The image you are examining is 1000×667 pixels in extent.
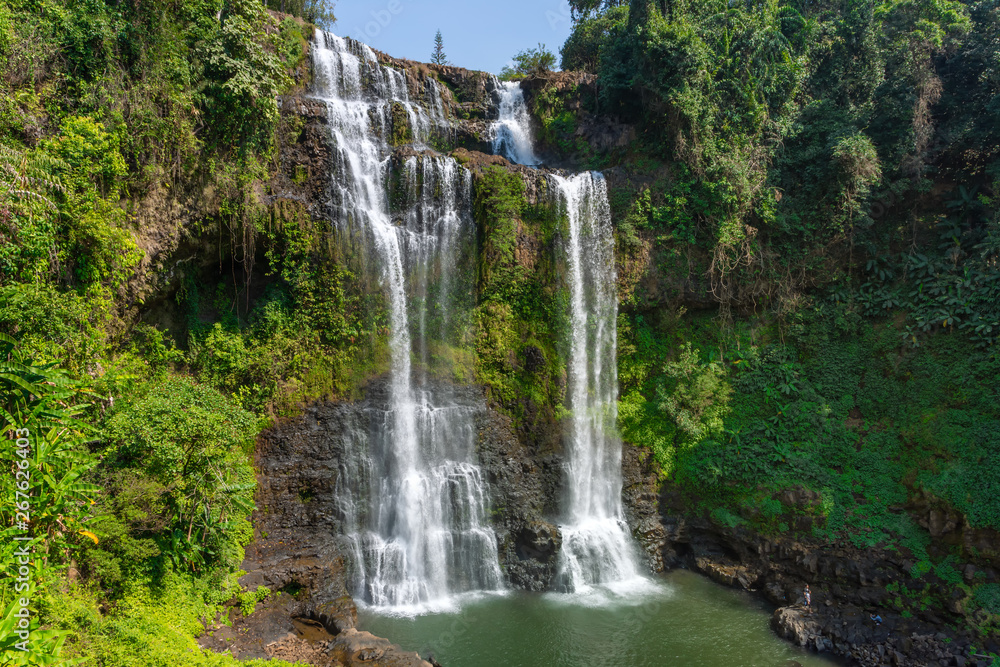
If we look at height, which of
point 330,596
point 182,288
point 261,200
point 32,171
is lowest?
point 330,596

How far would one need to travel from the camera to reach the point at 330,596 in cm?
1196

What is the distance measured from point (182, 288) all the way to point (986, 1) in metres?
22.7

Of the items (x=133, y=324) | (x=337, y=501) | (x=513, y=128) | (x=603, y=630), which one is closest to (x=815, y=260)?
(x=513, y=128)

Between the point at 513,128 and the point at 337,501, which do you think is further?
the point at 513,128

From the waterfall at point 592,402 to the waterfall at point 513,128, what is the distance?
4082 millimetres

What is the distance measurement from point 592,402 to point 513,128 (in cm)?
1074

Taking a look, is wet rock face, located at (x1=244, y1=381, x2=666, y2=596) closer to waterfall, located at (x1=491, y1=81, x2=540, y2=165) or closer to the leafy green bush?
the leafy green bush

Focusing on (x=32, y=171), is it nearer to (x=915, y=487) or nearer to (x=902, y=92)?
(x=915, y=487)

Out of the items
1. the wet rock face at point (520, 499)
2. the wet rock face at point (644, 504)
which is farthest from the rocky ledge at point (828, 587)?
the wet rock face at point (520, 499)

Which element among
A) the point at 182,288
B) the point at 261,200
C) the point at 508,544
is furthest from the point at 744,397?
the point at 182,288

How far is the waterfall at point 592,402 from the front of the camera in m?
13.8

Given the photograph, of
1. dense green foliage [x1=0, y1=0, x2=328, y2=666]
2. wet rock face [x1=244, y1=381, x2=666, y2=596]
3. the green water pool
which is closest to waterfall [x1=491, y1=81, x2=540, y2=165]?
dense green foliage [x1=0, y1=0, x2=328, y2=666]

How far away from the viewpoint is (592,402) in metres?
15.8

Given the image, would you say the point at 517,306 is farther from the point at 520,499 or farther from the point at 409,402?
the point at 520,499
